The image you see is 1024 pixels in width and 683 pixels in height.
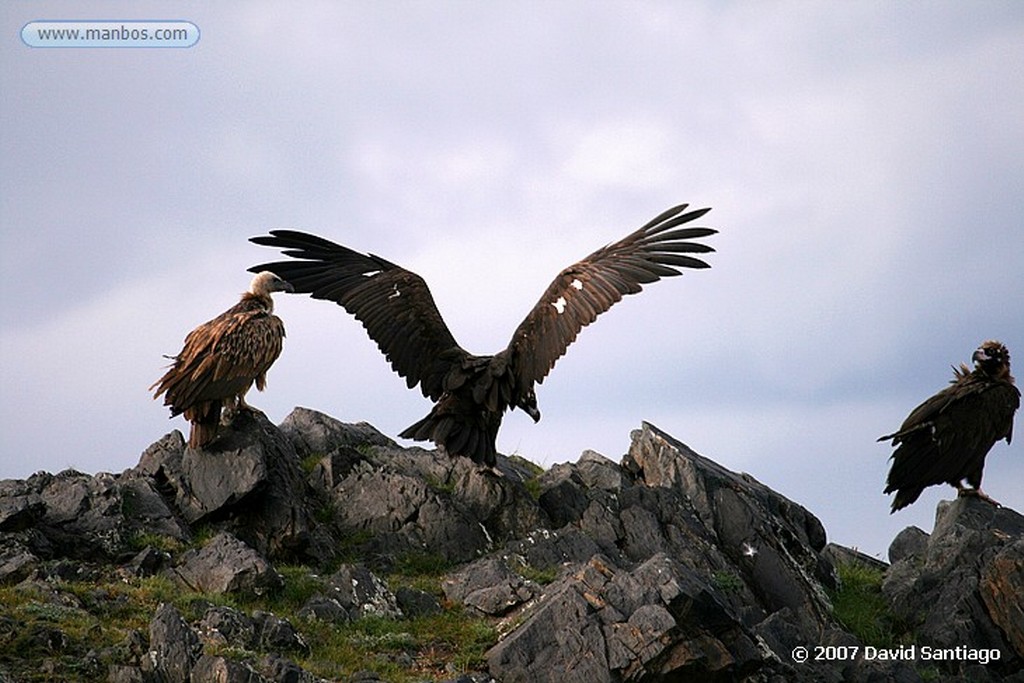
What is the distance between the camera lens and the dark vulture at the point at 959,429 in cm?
1831

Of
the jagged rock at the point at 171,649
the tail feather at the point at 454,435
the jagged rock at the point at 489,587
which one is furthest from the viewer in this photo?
the tail feather at the point at 454,435

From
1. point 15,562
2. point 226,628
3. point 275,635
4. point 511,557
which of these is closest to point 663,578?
point 511,557

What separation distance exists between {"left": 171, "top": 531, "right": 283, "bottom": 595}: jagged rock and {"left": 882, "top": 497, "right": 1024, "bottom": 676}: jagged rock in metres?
Result: 8.98

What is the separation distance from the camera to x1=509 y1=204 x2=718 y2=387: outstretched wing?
16.3m

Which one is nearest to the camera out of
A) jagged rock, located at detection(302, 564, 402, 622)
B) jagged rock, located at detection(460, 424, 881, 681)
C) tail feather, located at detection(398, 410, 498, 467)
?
jagged rock, located at detection(460, 424, 881, 681)

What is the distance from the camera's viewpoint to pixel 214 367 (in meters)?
14.9

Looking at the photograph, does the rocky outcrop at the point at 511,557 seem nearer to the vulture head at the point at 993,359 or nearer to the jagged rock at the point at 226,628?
the jagged rock at the point at 226,628

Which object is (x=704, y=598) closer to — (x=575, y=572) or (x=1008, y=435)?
(x=575, y=572)

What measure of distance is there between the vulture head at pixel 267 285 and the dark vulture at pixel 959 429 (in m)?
9.06

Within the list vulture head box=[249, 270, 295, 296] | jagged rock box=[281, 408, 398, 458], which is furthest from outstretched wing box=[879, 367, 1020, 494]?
vulture head box=[249, 270, 295, 296]

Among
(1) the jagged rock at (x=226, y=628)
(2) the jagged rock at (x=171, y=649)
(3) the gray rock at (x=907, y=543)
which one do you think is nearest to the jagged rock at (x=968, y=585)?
(3) the gray rock at (x=907, y=543)

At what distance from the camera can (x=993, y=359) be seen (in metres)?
18.7

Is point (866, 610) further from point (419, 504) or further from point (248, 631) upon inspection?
point (248, 631)

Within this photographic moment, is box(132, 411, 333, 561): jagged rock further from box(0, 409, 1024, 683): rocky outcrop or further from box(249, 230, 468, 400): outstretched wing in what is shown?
box(249, 230, 468, 400): outstretched wing
